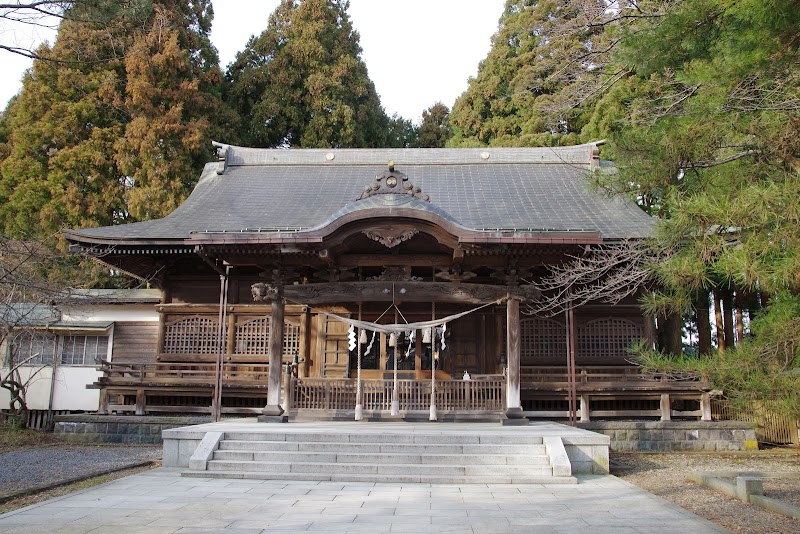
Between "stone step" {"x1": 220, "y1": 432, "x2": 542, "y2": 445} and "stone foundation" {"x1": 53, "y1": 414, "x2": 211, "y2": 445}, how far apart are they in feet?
11.8

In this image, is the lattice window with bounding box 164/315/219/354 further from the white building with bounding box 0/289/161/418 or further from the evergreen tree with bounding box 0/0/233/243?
the evergreen tree with bounding box 0/0/233/243

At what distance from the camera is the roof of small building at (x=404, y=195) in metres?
14.2

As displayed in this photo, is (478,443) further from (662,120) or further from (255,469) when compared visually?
(662,120)

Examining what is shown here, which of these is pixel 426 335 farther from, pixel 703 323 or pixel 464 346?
pixel 703 323

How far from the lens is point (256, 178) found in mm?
18203

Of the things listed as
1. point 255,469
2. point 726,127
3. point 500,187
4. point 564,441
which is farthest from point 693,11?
point 500,187

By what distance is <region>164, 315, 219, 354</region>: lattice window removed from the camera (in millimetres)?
14531

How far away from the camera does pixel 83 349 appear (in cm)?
1578

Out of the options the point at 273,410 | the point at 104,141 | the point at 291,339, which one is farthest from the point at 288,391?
the point at 104,141

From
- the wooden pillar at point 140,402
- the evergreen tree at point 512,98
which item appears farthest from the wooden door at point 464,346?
the evergreen tree at point 512,98

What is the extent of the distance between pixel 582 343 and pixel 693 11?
8415mm

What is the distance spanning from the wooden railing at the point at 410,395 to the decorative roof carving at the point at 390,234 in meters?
2.57

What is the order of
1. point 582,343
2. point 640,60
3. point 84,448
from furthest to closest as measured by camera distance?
point 582,343 → point 84,448 → point 640,60

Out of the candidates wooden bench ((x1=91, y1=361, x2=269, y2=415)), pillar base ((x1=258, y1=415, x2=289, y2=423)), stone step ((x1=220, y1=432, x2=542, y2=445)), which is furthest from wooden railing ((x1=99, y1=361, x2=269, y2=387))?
stone step ((x1=220, y1=432, x2=542, y2=445))
